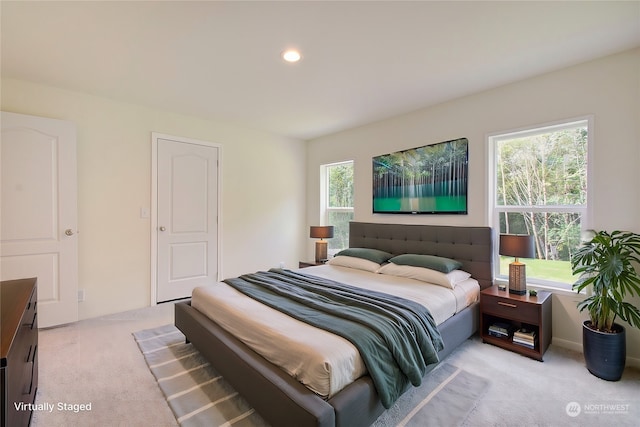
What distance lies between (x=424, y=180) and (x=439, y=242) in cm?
77

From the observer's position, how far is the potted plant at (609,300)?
2.02 m

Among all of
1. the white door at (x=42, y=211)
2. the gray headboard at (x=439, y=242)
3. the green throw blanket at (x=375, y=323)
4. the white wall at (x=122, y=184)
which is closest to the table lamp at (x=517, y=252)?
the gray headboard at (x=439, y=242)

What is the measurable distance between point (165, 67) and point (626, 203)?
3961 mm

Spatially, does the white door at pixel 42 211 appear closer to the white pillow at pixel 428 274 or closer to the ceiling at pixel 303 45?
the ceiling at pixel 303 45

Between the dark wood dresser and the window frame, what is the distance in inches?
140

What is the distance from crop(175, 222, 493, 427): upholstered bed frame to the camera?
1.33 meters

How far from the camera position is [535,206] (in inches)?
109

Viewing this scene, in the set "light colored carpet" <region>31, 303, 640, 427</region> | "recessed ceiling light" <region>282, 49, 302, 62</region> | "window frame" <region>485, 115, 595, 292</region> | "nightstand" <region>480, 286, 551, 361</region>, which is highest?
"recessed ceiling light" <region>282, 49, 302, 62</region>

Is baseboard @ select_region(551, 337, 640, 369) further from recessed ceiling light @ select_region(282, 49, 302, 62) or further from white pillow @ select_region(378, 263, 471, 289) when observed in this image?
recessed ceiling light @ select_region(282, 49, 302, 62)

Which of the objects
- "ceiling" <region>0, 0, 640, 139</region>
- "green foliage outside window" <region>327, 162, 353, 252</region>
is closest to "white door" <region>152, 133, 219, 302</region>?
"ceiling" <region>0, 0, 640, 139</region>

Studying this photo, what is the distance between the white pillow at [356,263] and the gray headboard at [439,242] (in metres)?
0.45

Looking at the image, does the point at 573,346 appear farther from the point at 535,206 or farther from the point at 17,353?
the point at 17,353

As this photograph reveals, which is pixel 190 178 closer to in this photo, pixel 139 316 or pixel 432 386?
pixel 139 316

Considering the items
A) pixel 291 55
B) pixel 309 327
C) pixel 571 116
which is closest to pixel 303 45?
pixel 291 55
